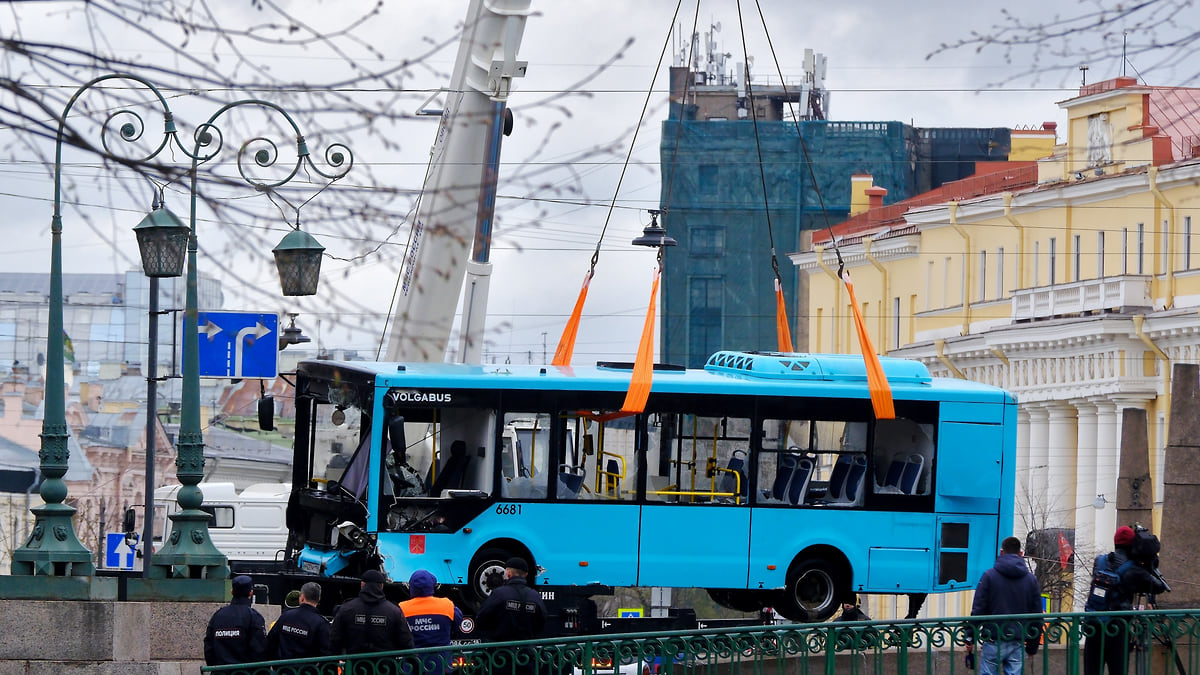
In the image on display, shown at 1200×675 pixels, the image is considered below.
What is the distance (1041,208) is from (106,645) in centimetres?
4271

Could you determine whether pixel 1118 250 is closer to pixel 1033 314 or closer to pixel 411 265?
pixel 1033 314

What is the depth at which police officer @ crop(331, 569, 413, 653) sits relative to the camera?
1427 centimetres

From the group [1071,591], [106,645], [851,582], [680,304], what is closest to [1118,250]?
[1071,591]

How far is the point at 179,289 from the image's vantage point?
88.3 ft

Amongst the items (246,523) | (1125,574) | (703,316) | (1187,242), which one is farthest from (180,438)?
(703,316)

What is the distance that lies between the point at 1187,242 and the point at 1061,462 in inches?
298

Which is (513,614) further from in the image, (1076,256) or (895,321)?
(895,321)

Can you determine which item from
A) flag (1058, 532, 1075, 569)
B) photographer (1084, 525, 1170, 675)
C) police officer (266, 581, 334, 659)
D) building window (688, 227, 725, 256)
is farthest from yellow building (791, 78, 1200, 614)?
police officer (266, 581, 334, 659)

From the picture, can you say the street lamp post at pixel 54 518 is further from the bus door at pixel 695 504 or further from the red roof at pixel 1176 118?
the red roof at pixel 1176 118

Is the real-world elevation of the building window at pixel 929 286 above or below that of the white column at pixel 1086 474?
above

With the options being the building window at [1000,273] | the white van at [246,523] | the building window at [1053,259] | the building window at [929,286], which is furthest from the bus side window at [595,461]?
the building window at [929,286]

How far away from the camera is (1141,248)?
51719 mm

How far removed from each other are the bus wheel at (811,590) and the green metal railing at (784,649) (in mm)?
5511

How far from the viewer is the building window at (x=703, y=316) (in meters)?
79.3
